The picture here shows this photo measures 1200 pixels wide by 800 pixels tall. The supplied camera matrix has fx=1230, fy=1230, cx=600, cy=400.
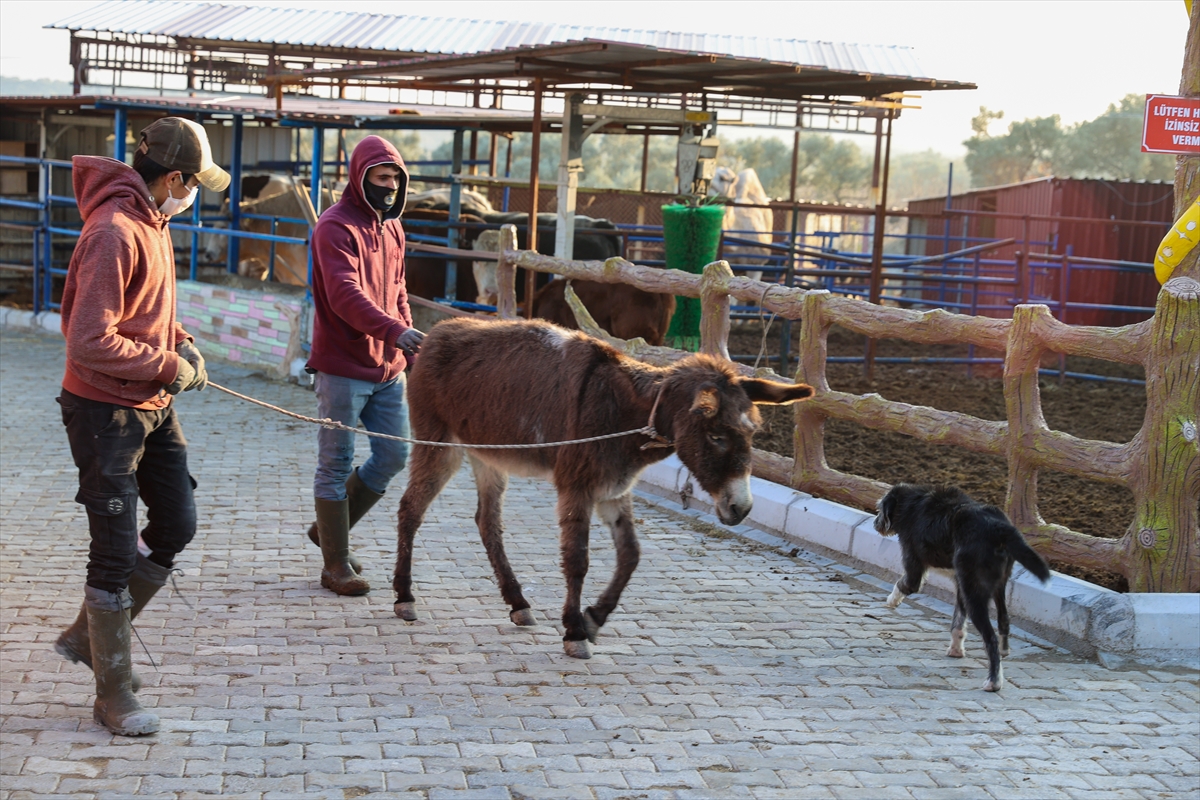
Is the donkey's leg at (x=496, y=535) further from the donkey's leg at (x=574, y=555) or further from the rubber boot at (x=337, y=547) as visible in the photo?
the rubber boot at (x=337, y=547)

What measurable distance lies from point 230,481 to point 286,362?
4.40m

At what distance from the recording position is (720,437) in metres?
4.85

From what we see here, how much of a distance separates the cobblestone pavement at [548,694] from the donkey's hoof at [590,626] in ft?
0.33

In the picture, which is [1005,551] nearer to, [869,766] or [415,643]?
[869,766]

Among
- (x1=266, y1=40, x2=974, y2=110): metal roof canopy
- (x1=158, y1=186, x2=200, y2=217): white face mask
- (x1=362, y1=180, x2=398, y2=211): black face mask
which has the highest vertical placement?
(x1=266, y1=40, x2=974, y2=110): metal roof canopy

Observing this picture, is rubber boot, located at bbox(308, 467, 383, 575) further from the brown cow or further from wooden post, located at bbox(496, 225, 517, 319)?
the brown cow

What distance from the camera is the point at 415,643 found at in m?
5.21

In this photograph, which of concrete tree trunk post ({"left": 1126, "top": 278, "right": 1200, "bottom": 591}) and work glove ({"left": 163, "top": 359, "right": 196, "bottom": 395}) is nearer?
work glove ({"left": 163, "top": 359, "right": 196, "bottom": 395})

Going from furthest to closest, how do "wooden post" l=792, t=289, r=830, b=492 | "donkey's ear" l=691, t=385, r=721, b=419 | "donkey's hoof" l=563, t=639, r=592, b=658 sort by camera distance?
"wooden post" l=792, t=289, r=830, b=492
"donkey's hoof" l=563, t=639, r=592, b=658
"donkey's ear" l=691, t=385, r=721, b=419

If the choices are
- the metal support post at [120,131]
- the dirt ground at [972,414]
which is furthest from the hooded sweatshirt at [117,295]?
the metal support post at [120,131]

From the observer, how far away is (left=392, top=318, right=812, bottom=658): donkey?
16.0 ft

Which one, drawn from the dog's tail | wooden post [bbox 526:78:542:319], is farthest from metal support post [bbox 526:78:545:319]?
the dog's tail

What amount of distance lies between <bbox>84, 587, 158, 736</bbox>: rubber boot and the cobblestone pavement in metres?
0.08

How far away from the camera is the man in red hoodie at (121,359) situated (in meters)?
3.91
